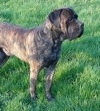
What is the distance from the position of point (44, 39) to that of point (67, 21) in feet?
1.47

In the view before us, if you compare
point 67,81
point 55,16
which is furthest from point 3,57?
point 55,16

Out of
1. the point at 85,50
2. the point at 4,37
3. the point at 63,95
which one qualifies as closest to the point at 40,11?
the point at 85,50

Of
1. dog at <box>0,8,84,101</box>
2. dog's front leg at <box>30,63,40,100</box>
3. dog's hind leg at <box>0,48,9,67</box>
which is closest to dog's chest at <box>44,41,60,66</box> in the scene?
dog at <box>0,8,84,101</box>

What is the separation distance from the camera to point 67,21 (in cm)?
487

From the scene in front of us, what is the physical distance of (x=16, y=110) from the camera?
194 inches

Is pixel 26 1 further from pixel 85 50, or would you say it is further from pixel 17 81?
pixel 17 81

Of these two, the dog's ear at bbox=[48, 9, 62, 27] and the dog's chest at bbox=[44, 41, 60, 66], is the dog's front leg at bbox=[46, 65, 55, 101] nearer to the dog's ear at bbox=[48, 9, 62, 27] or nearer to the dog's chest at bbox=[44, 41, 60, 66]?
the dog's chest at bbox=[44, 41, 60, 66]

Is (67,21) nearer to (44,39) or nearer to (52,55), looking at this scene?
(44,39)

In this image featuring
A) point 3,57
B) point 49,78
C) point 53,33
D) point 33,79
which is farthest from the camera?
point 3,57

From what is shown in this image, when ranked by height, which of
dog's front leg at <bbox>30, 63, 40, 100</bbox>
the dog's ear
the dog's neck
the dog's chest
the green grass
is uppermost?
the dog's ear

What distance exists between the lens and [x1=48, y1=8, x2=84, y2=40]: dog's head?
191 inches

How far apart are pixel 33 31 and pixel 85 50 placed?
1625 mm

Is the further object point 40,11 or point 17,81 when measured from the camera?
point 40,11

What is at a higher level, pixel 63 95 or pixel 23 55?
pixel 23 55
